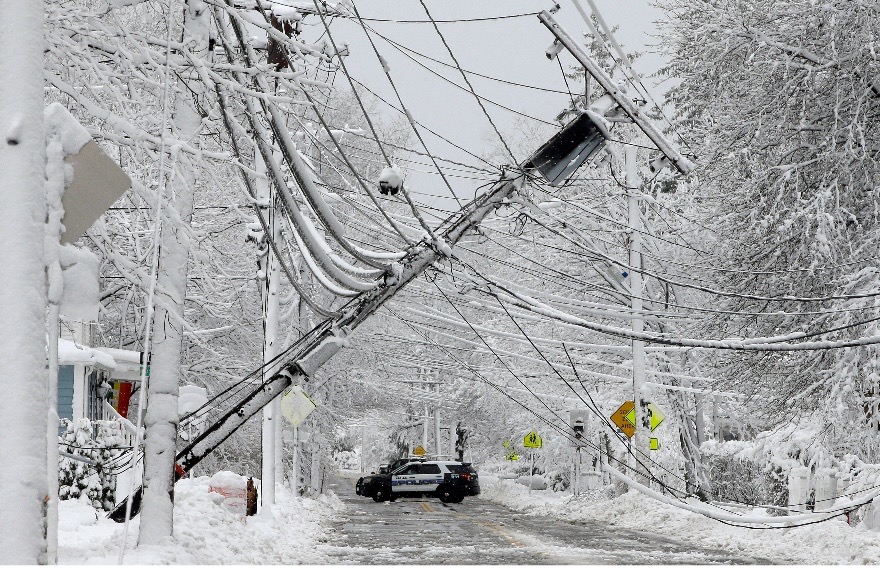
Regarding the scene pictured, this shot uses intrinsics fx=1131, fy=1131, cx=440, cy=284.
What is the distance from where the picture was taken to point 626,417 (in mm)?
26047

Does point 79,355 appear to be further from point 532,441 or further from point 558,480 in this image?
point 558,480

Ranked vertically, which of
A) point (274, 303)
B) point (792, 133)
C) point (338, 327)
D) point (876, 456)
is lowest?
point (876, 456)

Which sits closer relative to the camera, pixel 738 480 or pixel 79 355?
pixel 79 355

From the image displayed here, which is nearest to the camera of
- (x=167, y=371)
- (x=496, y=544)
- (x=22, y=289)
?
(x=22, y=289)

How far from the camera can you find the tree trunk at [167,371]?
11789 mm

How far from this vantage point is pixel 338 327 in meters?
13.1

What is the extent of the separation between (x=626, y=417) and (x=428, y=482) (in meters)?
16.7

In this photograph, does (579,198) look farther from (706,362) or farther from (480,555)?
(480,555)

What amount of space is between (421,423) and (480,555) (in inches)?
2166

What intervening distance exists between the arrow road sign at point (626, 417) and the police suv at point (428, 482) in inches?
605

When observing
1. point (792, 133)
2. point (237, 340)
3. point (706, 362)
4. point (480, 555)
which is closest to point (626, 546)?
point (480, 555)

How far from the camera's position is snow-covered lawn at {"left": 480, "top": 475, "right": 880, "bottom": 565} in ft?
52.6

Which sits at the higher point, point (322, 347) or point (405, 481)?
point (322, 347)

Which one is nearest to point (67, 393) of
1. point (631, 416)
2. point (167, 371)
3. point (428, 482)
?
point (631, 416)
